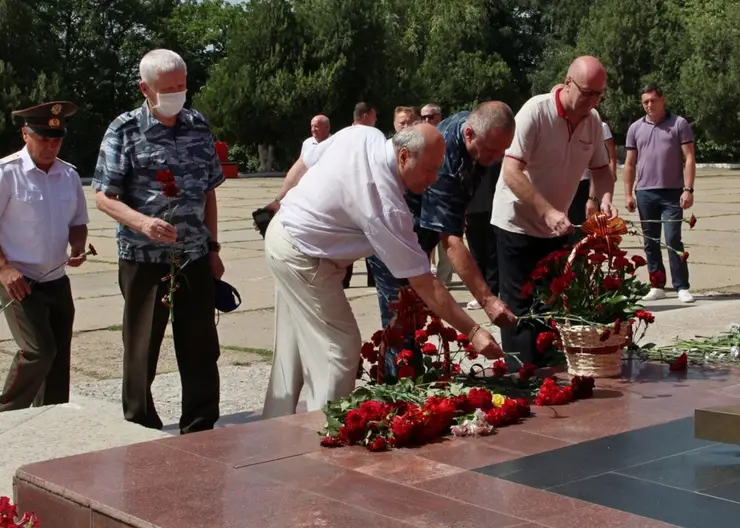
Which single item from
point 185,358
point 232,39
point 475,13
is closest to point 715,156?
point 475,13

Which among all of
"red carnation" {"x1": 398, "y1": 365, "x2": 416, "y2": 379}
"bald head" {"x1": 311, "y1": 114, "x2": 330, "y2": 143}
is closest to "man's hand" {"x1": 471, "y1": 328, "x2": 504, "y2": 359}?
"red carnation" {"x1": 398, "y1": 365, "x2": 416, "y2": 379}

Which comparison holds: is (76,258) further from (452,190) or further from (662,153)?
(662,153)

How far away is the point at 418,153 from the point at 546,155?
2.01m

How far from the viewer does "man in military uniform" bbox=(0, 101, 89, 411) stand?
19.4ft

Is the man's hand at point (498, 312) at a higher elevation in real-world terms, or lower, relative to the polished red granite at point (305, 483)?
higher

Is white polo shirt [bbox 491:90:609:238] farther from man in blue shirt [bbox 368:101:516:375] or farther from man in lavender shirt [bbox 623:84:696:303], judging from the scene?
man in lavender shirt [bbox 623:84:696:303]

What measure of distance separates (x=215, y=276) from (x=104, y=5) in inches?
2010

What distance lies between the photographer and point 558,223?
19.7 feet

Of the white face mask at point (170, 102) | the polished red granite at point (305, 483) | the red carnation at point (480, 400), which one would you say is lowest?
the polished red granite at point (305, 483)

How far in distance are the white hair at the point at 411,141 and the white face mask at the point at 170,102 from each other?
1230mm

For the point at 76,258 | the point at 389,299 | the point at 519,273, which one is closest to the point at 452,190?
the point at 389,299

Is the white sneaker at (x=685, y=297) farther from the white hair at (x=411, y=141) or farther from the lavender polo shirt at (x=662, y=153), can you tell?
the white hair at (x=411, y=141)

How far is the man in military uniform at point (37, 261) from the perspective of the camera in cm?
591

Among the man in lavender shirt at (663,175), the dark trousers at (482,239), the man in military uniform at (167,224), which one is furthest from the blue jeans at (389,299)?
the man in lavender shirt at (663,175)
